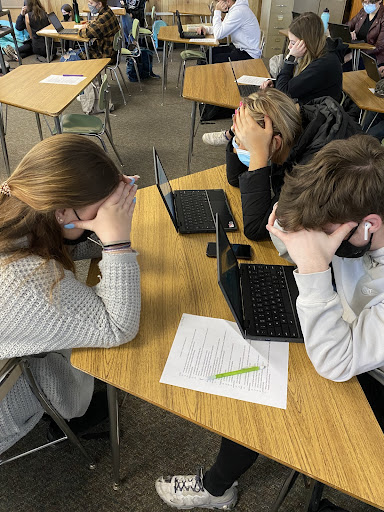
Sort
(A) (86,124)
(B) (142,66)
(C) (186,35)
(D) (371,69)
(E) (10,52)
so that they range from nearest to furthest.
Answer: (A) (86,124) → (D) (371,69) → (C) (186,35) → (B) (142,66) → (E) (10,52)

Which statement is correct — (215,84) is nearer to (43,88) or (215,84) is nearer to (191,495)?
(43,88)

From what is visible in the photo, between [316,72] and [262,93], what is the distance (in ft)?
5.00

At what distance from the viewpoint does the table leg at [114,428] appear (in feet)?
3.59

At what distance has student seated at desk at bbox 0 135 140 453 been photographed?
2.92 feet

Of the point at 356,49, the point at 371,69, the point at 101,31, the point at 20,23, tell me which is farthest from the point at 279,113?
the point at 20,23

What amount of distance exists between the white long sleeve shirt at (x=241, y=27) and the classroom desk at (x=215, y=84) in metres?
0.80

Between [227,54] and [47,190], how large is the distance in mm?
4027

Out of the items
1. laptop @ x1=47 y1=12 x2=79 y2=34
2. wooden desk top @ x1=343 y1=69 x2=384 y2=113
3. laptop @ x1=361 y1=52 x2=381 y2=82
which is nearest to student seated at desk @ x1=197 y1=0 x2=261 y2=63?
wooden desk top @ x1=343 y1=69 x2=384 y2=113

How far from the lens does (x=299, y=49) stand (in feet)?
9.28

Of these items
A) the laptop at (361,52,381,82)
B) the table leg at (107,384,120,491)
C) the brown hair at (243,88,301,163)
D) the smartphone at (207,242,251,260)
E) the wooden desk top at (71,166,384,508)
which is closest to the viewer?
the wooden desk top at (71,166,384,508)

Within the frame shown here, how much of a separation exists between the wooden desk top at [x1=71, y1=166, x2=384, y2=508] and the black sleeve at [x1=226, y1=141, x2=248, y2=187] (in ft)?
1.84

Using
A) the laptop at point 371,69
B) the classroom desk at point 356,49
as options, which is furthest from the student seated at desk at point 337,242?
the classroom desk at point 356,49

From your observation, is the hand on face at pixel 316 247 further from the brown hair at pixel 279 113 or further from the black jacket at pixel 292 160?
the brown hair at pixel 279 113

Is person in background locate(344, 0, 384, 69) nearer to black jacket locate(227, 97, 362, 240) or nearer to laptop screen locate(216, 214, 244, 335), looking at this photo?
black jacket locate(227, 97, 362, 240)
